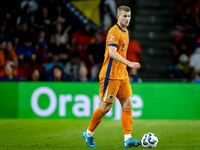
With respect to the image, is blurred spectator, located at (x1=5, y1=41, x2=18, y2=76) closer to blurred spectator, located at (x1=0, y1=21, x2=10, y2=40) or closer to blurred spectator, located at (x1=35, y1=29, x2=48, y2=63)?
blurred spectator, located at (x1=35, y1=29, x2=48, y2=63)

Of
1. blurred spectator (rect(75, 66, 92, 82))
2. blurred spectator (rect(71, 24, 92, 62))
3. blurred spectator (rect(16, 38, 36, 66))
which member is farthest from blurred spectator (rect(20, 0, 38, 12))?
blurred spectator (rect(75, 66, 92, 82))

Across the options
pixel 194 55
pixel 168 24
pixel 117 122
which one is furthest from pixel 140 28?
pixel 117 122

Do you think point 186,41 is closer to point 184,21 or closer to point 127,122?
point 184,21

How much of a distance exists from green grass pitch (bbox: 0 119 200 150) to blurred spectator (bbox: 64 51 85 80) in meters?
1.98

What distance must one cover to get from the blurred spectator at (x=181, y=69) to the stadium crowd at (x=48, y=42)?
7.57 ft

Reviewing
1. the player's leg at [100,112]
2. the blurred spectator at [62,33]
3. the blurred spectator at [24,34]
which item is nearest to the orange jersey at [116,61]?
the player's leg at [100,112]

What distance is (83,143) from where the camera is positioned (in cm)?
595

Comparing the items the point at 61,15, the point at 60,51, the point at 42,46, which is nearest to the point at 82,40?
the point at 60,51

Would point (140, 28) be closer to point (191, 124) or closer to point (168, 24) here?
point (168, 24)

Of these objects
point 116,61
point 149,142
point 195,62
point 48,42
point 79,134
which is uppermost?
point 48,42

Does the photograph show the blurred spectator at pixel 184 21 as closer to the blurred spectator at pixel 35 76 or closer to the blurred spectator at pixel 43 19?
the blurred spectator at pixel 43 19

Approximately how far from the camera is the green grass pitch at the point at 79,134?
5.71 m

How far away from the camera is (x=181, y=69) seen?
1175 centimetres

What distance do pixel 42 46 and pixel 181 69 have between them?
179 inches
